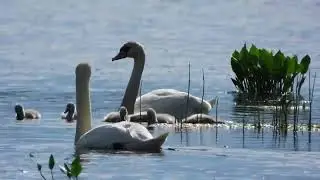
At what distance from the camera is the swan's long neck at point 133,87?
78.1 ft

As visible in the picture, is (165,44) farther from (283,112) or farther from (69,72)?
(283,112)

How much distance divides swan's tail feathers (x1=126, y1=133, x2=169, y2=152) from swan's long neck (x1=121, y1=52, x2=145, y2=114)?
518 cm

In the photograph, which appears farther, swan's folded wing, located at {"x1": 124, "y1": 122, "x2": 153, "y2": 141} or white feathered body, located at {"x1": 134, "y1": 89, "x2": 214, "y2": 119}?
white feathered body, located at {"x1": 134, "y1": 89, "x2": 214, "y2": 119}

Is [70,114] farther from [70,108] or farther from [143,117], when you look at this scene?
[143,117]

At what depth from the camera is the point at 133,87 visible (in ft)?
79.5

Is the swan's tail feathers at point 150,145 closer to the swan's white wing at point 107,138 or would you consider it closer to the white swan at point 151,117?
the swan's white wing at point 107,138

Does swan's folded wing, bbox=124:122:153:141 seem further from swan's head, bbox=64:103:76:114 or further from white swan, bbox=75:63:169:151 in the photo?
swan's head, bbox=64:103:76:114

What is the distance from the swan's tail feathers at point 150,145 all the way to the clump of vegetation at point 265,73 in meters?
6.35

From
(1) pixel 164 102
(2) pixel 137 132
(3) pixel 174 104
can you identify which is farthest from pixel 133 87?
(2) pixel 137 132

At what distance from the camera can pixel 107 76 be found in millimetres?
29453

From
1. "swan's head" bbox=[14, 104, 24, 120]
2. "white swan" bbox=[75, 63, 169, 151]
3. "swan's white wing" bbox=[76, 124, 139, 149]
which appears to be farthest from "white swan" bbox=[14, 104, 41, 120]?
"swan's white wing" bbox=[76, 124, 139, 149]

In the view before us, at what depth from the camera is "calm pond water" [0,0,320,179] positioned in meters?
17.3

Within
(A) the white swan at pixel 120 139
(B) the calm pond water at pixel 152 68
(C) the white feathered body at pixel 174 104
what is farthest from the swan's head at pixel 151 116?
(A) the white swan at pixel 120 139

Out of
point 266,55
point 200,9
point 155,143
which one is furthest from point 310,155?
point 200,9
